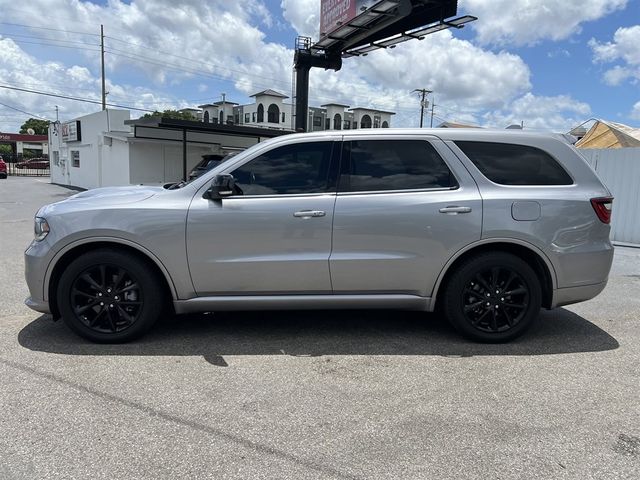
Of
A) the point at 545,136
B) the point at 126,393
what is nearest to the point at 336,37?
the point at 545,136

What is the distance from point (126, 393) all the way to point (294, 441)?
1.31 m

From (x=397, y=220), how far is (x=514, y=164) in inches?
47.8

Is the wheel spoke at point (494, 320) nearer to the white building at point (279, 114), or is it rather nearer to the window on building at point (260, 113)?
the white building at point (279, 114)

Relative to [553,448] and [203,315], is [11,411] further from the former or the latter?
[553,448]

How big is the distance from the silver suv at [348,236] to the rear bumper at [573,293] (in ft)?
0.04

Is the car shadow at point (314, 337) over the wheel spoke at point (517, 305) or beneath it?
beneath

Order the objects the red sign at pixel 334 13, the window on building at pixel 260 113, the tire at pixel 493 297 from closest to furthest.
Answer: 1. the tire at pixel 493 297
2. the red sign at pixel 334 13
3. the window on building at pixel 260 113

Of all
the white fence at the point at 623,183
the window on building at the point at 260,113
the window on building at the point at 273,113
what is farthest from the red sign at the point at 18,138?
the white fence at the point at 623,183

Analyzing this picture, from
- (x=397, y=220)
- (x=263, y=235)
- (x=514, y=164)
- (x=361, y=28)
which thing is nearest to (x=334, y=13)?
(x=361, y=28)

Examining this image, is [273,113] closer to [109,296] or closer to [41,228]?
[41,228]

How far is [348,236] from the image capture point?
4168mm

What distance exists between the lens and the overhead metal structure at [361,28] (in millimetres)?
20438

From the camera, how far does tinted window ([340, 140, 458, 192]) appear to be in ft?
14.1

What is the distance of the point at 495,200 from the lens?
4230 mm
